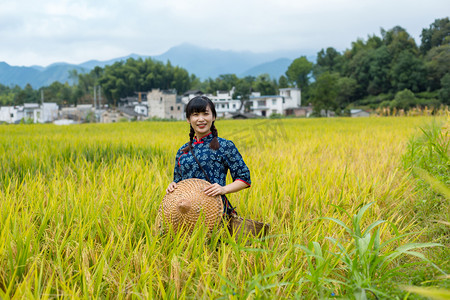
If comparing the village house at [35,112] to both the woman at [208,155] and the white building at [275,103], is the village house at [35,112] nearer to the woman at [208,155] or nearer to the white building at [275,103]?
the white building at [275,103]

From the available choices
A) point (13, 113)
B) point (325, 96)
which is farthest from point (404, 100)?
point (13, 113)

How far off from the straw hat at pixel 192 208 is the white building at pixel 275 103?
47.1 metres

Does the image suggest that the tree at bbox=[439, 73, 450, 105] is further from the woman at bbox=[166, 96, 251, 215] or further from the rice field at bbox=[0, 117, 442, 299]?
the woman at bbox=[166, 96, 251, 215]

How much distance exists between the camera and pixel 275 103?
4978cm

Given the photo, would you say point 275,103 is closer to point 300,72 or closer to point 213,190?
point 300,72

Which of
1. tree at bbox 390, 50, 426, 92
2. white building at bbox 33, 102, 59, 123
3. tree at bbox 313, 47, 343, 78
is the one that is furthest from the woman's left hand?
tree at bbox 313, 47, 343, 78

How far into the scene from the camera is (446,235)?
78.0 inches

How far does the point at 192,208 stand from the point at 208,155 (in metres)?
0.30

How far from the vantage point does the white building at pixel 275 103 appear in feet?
163

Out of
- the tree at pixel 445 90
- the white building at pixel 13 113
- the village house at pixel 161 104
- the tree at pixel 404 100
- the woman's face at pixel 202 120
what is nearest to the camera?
the woman's face at pixel 202 120

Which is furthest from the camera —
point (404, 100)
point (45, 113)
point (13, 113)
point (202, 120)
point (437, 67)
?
point (13, 113)

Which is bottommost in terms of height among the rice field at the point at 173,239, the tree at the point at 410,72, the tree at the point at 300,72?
the rice field at the point at 173,239

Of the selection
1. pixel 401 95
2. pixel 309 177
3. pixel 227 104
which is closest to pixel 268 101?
pixel 227 104

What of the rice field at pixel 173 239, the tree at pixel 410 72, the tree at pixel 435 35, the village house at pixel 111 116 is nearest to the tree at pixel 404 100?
the tree at pixel 410 72
